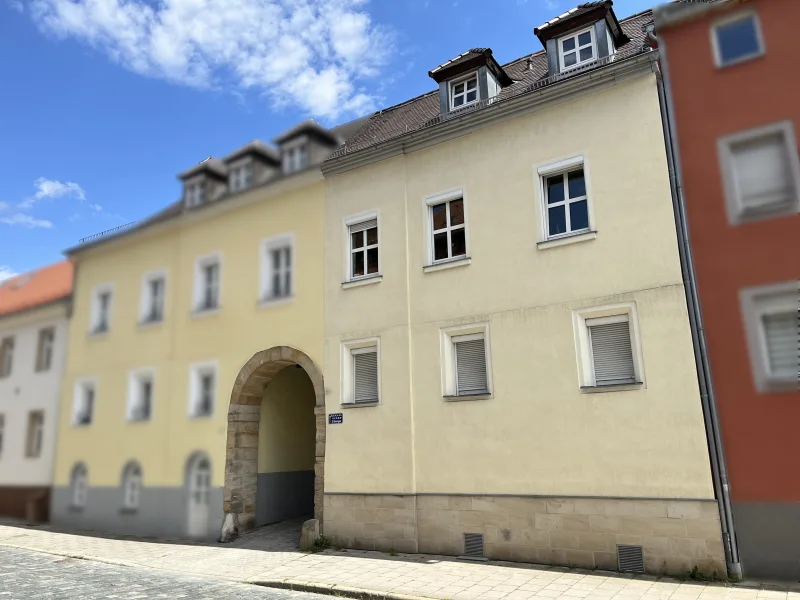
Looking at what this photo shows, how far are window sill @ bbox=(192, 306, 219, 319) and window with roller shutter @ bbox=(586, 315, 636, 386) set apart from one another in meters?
9.71

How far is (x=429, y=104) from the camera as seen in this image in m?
16.0

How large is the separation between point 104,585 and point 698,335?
33.7ft

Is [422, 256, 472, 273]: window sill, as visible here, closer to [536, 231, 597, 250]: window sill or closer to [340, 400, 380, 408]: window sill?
[536, 231, 597, 250]: window sill

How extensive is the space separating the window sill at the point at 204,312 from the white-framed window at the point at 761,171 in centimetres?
1204

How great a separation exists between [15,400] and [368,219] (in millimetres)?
15223

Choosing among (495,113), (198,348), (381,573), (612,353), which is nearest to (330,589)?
(381,573)

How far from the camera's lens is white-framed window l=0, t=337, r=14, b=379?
2298cm

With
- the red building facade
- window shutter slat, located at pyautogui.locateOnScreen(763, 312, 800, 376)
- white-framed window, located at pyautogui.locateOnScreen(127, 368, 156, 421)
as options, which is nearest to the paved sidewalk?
the red building facade

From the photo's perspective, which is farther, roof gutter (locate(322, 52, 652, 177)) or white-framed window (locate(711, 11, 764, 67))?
roof gutter (locate(322, 52, 652, 177))

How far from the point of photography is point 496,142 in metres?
13.2

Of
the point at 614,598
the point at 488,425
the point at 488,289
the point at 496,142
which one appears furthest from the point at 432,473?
the point at 496,142

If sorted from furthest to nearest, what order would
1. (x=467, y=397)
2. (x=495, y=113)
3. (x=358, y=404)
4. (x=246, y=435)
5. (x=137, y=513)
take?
1. (x=137, y=513)
2. (x=246, y=435)
3. (x=358, y=404)
4. (x=495, y=113)
5. (x=467, y=397)

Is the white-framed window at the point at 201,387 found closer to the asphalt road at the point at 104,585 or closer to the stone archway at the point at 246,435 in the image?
the stone archway at the point at 246,435

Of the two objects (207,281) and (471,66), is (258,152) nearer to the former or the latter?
(207,281)
